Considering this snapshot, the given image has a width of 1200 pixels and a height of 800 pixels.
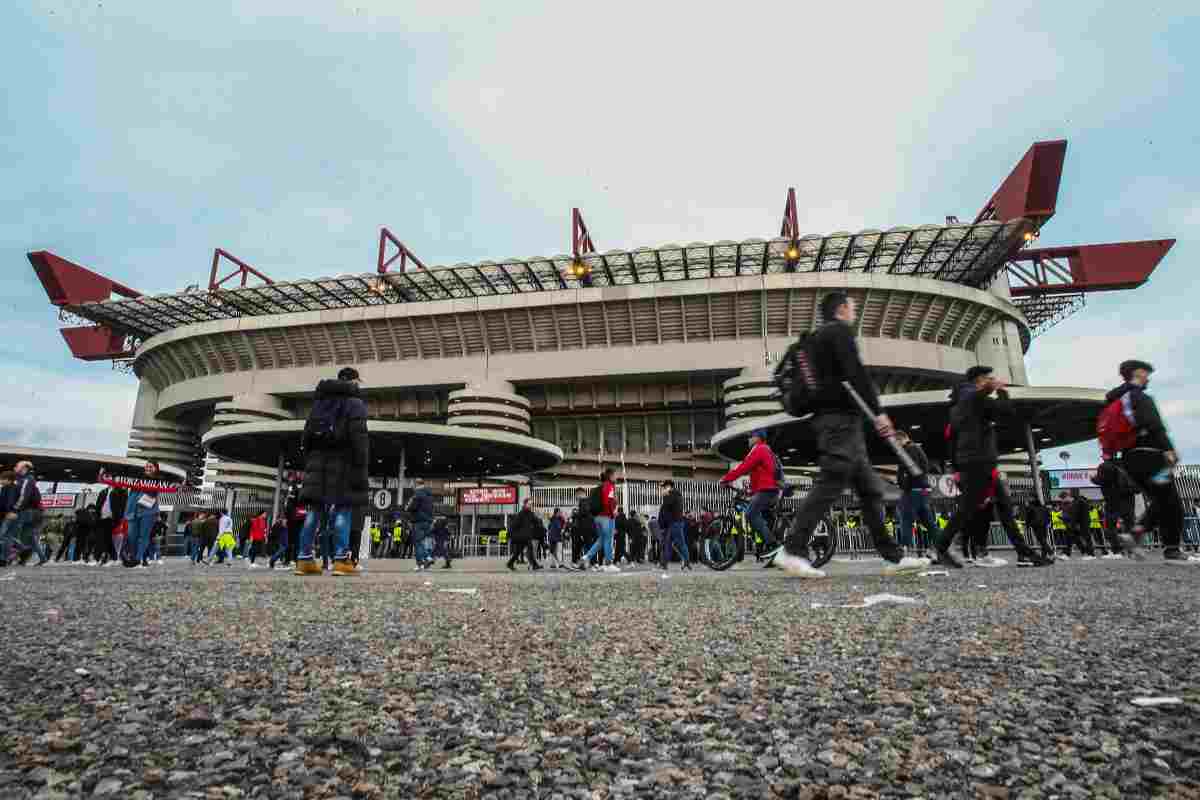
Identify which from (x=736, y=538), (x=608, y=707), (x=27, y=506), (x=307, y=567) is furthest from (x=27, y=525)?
(x=608, y=707)

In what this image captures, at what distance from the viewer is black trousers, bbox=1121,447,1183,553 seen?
6.16 m

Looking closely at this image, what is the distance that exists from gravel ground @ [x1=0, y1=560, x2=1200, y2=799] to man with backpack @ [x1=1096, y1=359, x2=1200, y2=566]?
445 cm

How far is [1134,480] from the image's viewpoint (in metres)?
6.39

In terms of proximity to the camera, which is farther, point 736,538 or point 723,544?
point 736,538

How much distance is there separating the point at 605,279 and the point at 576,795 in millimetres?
37895

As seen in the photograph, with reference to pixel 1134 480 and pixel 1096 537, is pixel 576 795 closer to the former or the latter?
pixel 1134 480

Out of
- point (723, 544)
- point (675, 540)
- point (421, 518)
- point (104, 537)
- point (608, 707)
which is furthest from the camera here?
point (421, 518)

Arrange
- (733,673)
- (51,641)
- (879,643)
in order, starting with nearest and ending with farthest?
(733,673) → (879,643) → (51,641)

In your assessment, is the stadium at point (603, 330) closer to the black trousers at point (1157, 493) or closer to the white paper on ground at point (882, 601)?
the black trousers at point (1157, 493)

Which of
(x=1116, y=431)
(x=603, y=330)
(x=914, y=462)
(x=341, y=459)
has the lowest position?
(x=914, y=462)

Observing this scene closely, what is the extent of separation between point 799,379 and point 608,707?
3996mm

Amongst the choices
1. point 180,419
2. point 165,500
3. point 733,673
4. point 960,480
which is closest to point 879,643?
point 733,673

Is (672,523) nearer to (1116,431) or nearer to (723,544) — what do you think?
(723,544)

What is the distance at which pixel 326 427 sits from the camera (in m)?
6.67
